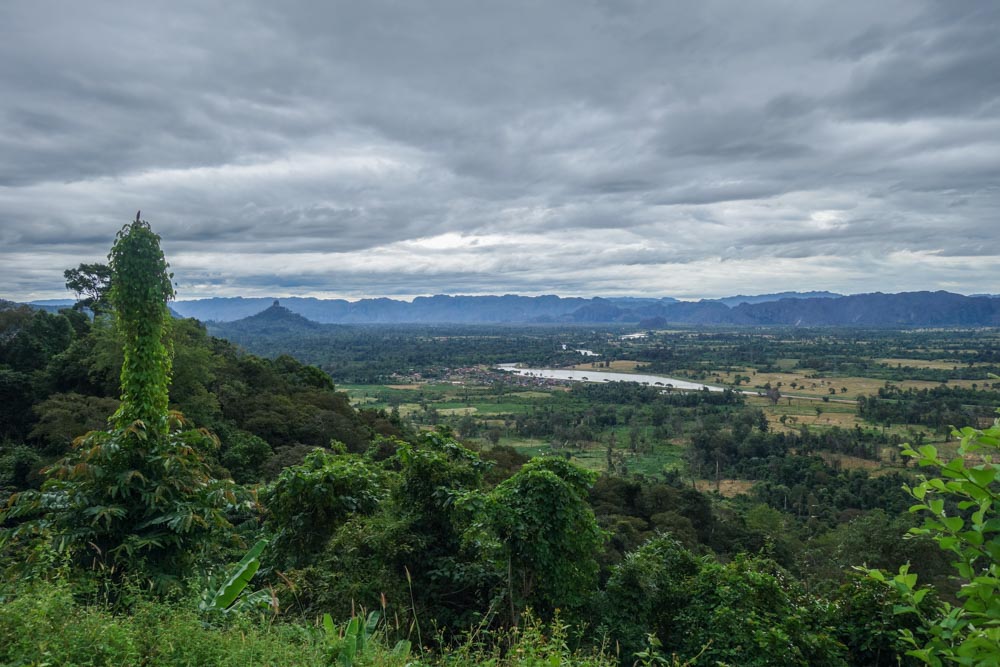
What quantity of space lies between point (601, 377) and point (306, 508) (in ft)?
366

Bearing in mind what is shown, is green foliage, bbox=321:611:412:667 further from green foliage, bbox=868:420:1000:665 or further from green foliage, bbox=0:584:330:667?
green foliage, bbox=868:420:1000:665

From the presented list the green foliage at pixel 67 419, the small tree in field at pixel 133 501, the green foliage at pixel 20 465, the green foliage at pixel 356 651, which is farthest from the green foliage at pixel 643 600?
the green foliage at pixel 67 419

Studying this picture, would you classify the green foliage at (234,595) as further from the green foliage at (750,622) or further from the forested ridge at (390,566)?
the green foliage at (750,622)

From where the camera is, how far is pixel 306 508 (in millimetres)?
9375

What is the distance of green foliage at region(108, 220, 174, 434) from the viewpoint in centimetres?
646

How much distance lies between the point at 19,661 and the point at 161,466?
7.75ft

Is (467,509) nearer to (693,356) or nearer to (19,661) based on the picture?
(19,661)

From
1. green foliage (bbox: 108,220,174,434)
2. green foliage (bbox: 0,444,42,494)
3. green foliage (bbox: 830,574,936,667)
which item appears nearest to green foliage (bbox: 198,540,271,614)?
green foliage (bbox: 108,220,174,434)

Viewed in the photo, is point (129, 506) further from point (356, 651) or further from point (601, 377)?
point (601, 377)

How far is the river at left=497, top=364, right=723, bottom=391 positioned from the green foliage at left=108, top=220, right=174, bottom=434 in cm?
9863

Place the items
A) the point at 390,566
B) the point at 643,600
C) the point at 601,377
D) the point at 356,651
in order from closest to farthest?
the point at 356,651, the point at 390,566, the point at 643,600, the point at 601,377

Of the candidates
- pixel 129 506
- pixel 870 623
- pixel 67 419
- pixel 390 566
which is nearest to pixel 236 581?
pixel 129 506

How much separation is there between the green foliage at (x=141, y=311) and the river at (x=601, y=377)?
98633mm

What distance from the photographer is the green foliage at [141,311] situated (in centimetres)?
646
